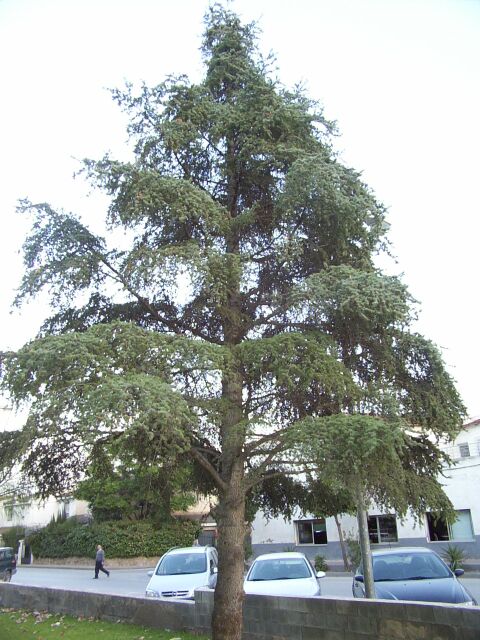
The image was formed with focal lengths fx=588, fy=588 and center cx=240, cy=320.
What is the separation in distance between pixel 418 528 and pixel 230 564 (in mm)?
19511

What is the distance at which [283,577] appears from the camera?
1242cm

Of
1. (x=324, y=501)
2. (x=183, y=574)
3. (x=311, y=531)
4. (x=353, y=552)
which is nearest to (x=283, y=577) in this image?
(x=183, y=574)

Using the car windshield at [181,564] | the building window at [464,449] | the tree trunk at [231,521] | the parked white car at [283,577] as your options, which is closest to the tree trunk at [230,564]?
the tree trunk at [231,521]

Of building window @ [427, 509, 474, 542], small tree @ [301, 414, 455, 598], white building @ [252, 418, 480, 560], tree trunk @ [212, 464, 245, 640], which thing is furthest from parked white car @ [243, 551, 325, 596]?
building window @ [427, 509, 474, 542]

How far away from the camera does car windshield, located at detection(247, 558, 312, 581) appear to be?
40.9 feet

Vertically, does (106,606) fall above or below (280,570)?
below

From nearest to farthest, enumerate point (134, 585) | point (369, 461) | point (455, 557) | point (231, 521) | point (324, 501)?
point (369, 461) < point (231, 521) < point (324, 501) < point (455, 557) < point (134, 585)

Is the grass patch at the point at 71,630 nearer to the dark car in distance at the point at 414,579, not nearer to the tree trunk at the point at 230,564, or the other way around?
the tree trunk at the point at 230,564

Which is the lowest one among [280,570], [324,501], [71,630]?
[71,630]

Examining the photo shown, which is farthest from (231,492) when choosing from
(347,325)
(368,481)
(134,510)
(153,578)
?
(134,510)

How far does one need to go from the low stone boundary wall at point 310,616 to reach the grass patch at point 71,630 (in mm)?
201

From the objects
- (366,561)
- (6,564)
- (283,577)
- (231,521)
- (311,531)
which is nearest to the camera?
(231,521)

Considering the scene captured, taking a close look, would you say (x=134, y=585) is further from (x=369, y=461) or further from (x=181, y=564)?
(x=369, y=461)

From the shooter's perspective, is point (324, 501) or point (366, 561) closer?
point (366, 561)
